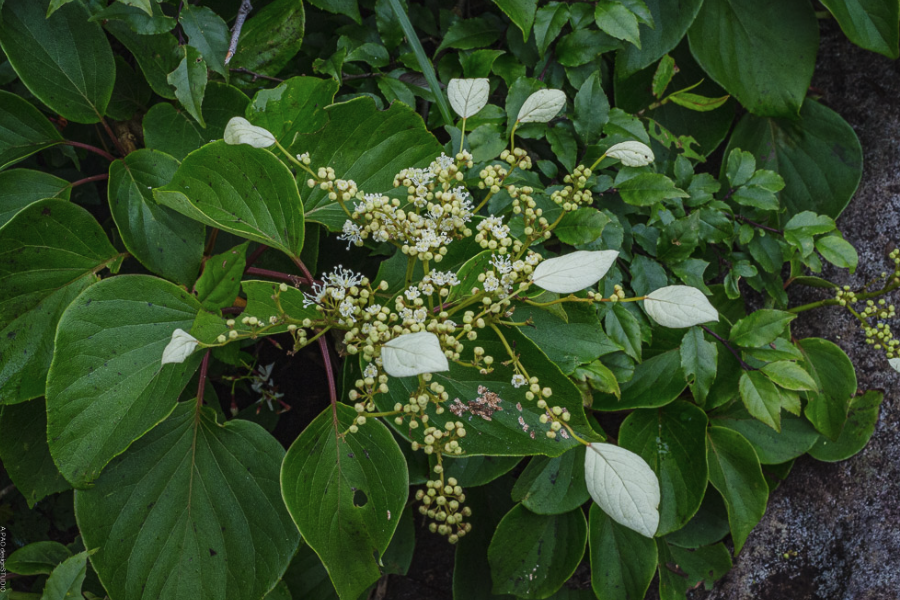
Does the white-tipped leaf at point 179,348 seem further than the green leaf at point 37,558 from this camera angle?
No

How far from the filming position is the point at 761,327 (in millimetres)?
1050

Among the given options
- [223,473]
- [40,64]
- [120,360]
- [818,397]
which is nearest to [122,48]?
[40,64]

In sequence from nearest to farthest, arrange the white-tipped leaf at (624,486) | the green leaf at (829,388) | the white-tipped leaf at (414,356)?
the white-tipped leaf at (414,356), the white-tipped leaf at (624,486), the green leaf at (829,388)

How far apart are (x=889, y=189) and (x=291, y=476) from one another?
1324mm

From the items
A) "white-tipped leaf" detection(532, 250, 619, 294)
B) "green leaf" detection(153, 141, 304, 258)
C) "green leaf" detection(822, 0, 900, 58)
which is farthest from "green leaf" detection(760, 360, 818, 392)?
"green leaf" detection(153, 141, 304, 258)

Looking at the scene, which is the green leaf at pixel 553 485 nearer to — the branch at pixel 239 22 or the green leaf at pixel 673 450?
the green leaf at pixel 673 450

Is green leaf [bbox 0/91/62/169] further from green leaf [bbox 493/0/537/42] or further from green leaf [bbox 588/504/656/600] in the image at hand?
green leaf [bbox 588/504/656/600]

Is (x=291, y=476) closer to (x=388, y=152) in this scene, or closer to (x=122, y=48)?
(x=388, y=152)

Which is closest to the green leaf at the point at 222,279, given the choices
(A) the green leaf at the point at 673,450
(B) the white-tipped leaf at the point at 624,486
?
(B) the white-tipped leaf at the point at 624,486

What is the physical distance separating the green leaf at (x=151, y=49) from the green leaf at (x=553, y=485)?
3.06 ft

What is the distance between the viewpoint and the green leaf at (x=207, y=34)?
3.01ft

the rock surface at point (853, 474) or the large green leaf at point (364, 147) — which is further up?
the large green leaf at point (364, 147)

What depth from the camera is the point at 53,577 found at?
34.2 inches

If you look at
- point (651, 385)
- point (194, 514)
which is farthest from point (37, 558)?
point (651, 385)
